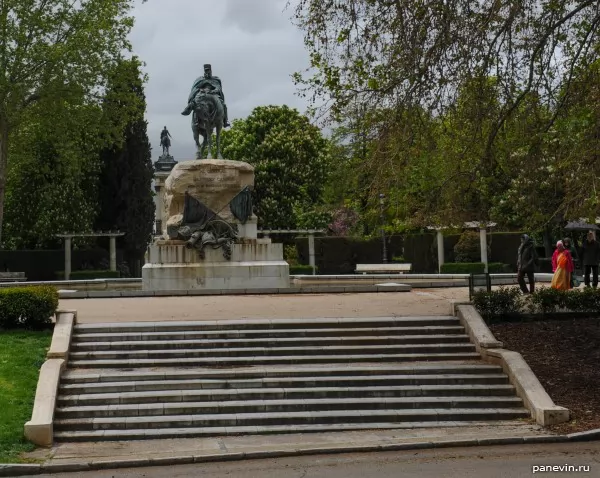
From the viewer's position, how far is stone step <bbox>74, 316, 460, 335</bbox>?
51.0 ft

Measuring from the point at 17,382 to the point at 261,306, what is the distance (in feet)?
24.2

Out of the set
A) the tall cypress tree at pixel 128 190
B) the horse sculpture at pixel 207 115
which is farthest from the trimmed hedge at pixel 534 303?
the tall cypress tree at pixel 128 190

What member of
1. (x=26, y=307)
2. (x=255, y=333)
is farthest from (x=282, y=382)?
(x=26, y=307)

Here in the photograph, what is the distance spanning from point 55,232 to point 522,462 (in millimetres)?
40880

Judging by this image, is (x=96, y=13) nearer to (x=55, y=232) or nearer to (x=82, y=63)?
(x=82, y=63)

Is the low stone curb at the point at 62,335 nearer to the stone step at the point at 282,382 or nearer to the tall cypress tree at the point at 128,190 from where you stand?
the stone step at the point at 282,382

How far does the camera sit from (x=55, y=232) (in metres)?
47.8

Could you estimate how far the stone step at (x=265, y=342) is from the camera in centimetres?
1484

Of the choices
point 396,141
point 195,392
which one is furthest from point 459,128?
point 195,392

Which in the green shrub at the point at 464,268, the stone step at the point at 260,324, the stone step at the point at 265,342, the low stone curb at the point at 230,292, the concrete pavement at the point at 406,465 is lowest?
the concrete pavement at the point at 406,465

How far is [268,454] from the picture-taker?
1080 cm

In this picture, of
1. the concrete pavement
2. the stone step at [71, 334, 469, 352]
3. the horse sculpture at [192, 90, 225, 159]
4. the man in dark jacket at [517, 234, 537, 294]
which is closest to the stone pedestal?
the horse sculpture at [192, 90, 225, 159]

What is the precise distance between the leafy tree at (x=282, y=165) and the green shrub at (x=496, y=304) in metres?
38.4

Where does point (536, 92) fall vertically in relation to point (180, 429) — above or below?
above
